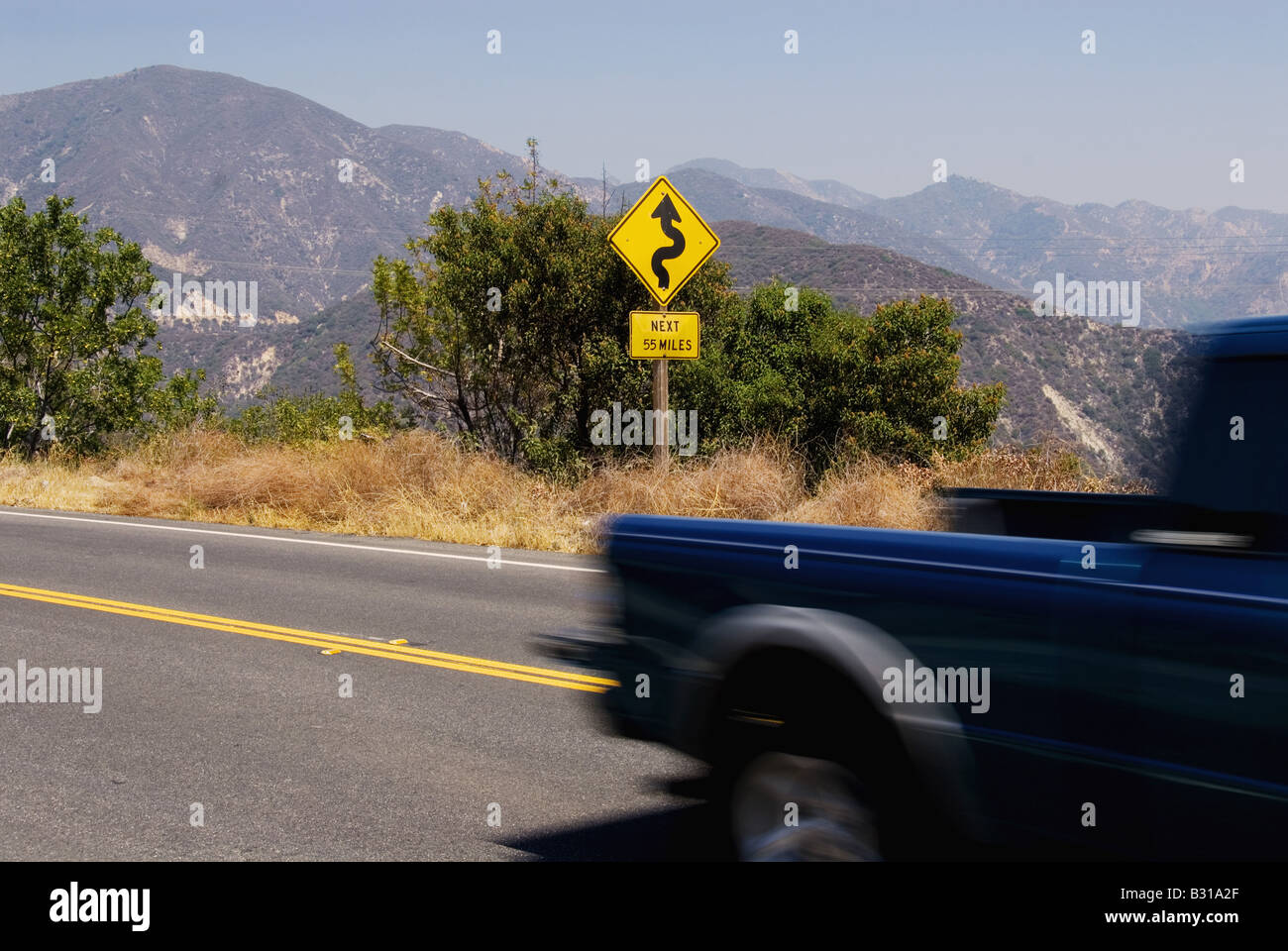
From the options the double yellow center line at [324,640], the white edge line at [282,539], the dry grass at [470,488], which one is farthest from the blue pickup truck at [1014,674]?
the dry grass at [470,488]

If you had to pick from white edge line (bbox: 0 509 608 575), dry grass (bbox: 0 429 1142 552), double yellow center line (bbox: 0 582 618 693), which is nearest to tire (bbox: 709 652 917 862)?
double yellow center line (bbox: 0 582 618 693)

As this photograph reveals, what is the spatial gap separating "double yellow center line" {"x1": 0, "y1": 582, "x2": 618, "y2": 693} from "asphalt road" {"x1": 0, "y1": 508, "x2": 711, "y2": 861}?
0.03 m

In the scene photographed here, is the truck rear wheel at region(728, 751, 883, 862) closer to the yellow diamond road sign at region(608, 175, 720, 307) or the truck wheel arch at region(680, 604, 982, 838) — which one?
the truck wheel arch at region(680, 604, 982, 838)

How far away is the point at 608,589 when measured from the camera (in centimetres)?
462

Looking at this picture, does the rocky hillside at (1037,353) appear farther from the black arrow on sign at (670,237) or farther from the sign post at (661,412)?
the black arrow on sign at (670,237)

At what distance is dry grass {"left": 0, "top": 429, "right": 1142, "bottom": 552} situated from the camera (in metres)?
12.2

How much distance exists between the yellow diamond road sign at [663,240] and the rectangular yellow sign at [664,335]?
26cm

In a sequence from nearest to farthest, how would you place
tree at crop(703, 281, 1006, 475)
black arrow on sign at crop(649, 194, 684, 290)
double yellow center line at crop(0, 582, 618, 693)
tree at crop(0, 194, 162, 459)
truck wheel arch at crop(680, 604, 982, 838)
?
truck wheel arch at crop(680, 604, 982, 838) < double yellow center line at crop(0, 582, 618, 693) < black arrow on sign at crop(649, 194, 684, 290) < tree at crop(703, 281, 1006, 475) < tree at crop(0, 194, 162, 459)
